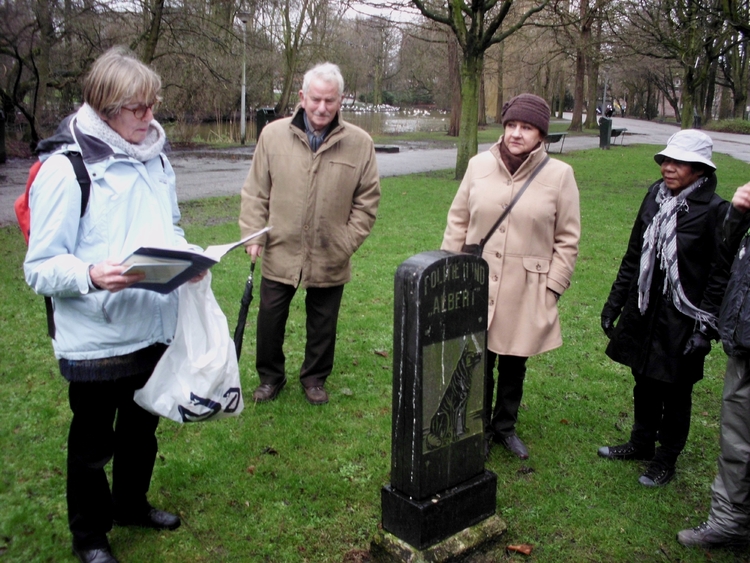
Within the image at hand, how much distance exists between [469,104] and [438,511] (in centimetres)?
1275

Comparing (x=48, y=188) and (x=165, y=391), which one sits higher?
(x=48, y=188)

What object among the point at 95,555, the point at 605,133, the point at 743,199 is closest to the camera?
the point at 95,555

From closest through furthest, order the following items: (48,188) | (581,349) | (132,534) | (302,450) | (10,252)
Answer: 1. (48,188)
2. (132,534)
3. (302,450)
4. (581,349)
5. (10,252)

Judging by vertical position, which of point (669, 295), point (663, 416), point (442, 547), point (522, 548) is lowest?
point (522, 548)

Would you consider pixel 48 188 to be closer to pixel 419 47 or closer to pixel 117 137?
pixel 117 137

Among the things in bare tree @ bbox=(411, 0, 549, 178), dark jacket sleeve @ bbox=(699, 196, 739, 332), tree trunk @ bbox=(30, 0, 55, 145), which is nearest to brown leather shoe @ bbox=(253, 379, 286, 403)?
dark jacket sleeve @ bbox=(699, 196, 739, 332)

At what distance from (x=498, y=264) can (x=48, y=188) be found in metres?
2.27

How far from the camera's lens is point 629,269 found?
397 cm

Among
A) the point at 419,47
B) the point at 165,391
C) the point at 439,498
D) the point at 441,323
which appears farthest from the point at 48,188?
the point at 419,47

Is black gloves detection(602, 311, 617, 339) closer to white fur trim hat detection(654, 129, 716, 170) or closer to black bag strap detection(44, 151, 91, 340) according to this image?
white fur trim hat detection(654, 129, 716, 170)

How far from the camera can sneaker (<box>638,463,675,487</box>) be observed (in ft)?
12.8

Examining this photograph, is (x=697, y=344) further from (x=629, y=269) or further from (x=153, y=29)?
(x=153, y=29)

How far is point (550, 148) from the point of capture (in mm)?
24766

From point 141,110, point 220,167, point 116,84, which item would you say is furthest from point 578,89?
point 116,84
